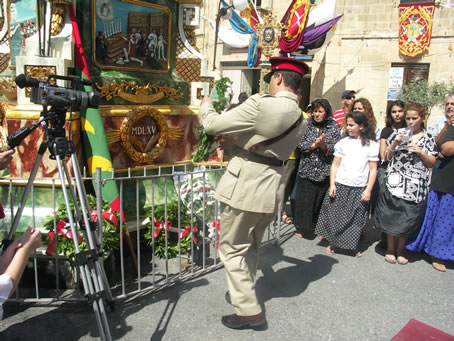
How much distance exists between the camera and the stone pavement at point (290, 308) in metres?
2.78

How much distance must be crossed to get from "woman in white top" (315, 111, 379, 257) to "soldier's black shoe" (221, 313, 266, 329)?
1.77 meters

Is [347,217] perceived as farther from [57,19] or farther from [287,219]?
[57,19]

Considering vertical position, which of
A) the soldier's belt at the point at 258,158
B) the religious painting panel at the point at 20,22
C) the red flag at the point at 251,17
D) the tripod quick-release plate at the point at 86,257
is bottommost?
the tripod quick-release plate at the point at 86,257

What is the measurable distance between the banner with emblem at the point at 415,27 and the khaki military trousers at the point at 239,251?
41.9 feet

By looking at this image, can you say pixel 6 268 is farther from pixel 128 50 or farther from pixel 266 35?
pixel 266 35

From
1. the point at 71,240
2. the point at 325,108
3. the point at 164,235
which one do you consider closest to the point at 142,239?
the point at 164,235

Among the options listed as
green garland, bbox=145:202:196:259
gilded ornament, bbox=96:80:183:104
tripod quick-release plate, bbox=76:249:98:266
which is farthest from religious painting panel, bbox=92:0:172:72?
tripod quick-release plate, bbox=76:249:98:266

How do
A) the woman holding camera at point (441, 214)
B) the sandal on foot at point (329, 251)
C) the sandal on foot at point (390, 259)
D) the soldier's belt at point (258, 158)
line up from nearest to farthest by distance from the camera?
the soldier's belt at point (258, 158), the woman holding camera at point (441, 214), the sandal on foot at point (390, 259), the sandal on foot at point (329, 251)

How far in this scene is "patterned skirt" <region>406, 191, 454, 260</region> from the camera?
4004 mm

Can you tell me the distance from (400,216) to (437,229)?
394mm

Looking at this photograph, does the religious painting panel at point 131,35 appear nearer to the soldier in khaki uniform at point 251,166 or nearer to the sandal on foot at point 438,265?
the soldier in khaki uniform at point 251,166

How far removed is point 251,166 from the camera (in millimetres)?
2744

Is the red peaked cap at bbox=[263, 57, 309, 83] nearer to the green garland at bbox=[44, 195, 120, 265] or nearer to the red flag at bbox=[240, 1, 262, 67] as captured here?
the green garland at bbox=[44, 195, 120, 265]

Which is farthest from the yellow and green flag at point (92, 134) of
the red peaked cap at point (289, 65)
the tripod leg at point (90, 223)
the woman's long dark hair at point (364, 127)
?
the woman's long dark hair at point (364, 127)
